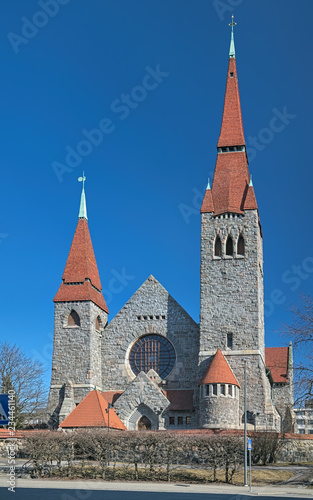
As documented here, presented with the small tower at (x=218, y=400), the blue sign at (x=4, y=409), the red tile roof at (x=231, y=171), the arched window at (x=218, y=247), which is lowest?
the blue sign at (x=4, y=409)

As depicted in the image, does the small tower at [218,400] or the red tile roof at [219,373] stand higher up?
the red tile roof at [219,373]

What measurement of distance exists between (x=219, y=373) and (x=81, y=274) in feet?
47.2

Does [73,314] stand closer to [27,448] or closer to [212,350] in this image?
[212,350]

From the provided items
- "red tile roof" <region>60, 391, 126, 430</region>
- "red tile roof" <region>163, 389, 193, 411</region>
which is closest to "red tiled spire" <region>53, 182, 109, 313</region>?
"red tile roof" <region>60, 391, 126, 430</region>

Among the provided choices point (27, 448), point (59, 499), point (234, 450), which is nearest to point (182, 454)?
point (234, 450)

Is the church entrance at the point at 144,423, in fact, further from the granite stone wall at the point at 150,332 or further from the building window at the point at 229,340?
the building window at the point at 229,340

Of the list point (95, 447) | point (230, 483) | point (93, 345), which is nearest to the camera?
point (230, 483)

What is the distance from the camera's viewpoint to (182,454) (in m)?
→ 33.7

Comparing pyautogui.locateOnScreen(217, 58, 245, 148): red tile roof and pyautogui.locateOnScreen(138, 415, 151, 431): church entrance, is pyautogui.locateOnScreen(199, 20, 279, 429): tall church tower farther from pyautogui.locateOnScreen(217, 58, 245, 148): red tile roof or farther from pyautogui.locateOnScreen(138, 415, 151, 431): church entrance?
pyautogui.locateOnScreen(138, 415, 151, 431): church entrance

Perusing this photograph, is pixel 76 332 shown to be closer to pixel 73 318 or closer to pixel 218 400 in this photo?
pixel 73 318

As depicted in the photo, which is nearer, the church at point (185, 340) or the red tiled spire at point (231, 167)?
the church at point (185, 340)

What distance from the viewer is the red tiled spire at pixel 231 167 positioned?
161 feet

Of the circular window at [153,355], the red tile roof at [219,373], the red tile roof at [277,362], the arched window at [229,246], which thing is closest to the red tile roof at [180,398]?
the circular window at [153,355]

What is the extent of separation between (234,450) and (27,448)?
32.2ft
